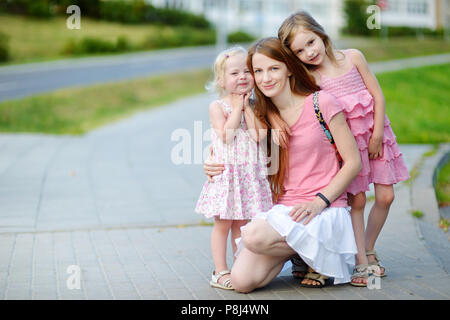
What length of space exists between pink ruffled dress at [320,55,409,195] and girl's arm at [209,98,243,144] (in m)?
0.61

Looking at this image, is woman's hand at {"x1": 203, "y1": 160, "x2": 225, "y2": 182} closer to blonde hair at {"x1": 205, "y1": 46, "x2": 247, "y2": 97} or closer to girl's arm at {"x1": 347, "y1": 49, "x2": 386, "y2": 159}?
blonde hair at {"x1": 205, "y1": 46, "x2": 247, "y2": 97}

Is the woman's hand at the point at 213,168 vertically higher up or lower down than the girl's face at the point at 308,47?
lower down

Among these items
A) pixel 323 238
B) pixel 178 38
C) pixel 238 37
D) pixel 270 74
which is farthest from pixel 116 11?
pixel 323 238

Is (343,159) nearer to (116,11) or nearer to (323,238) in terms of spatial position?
(323,238)

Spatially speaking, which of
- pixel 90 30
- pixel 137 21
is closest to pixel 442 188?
pixel 90 30

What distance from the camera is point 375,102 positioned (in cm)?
435

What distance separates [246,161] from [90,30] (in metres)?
37.9

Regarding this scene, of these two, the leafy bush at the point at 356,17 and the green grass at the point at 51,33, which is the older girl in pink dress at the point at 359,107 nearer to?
the green grass at the point at 51,33

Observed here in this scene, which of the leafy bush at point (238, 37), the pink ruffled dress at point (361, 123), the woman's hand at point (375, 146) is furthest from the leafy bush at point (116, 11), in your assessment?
the woman's hand at point (375, 146)

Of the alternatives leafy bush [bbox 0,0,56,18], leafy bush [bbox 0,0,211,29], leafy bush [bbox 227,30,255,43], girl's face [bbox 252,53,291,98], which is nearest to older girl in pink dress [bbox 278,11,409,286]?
girl's face [bbox 252,53,291,98]

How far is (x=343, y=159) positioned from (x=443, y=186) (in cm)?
494

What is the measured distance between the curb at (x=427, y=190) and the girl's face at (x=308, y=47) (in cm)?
280

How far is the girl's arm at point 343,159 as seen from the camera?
13.3 ft

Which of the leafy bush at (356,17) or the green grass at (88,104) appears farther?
the leafy bush at (356,17)
